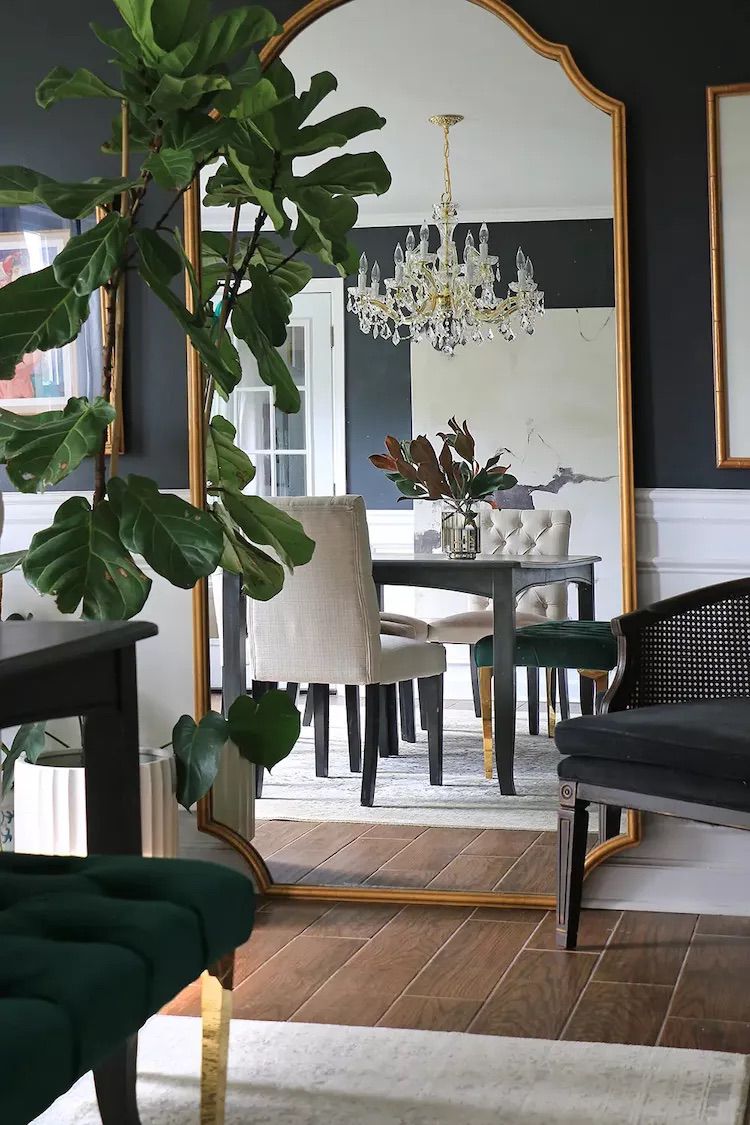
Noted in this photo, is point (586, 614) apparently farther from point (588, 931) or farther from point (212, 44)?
point (212, 44)

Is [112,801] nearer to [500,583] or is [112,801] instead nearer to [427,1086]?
[427,1086]

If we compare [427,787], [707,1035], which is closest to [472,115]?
[427,787]

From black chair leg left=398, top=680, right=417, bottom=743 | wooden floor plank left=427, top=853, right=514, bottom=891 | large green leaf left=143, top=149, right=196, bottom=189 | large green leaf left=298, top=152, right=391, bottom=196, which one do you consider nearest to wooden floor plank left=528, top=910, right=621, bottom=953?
wooden floor plank left=427, top=853, right=514, bottom=891

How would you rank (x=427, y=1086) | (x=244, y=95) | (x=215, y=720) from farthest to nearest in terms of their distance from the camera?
(x=215, y=720)
(x=244, y=95)
(x=427, y=1086)

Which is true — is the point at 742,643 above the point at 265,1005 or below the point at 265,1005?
above

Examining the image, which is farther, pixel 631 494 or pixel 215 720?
pixel 631 494

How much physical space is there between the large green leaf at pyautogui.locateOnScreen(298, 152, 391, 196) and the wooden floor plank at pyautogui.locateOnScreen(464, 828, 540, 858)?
1580 millimetres

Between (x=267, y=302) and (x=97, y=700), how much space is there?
4.06ft

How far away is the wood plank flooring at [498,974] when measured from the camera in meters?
2.58

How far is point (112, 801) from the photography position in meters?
2.01

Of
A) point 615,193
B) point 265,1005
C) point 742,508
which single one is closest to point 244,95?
point 615,193

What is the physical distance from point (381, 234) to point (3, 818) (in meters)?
1.78

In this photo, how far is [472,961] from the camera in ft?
9.61

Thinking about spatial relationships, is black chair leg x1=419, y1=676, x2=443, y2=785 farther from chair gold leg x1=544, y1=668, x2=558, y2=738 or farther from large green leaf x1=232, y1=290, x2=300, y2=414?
large green leaf x1=232, y1=290, x2=300, y2=414
